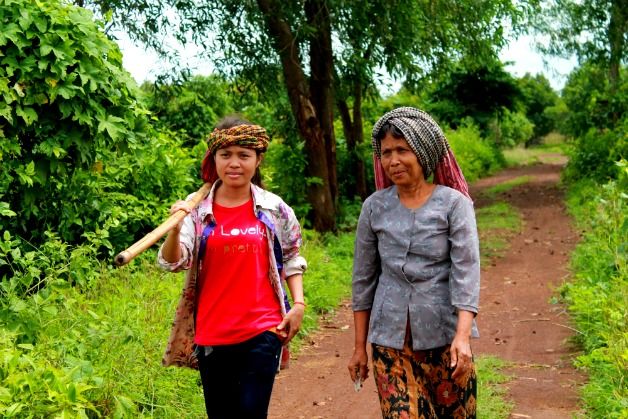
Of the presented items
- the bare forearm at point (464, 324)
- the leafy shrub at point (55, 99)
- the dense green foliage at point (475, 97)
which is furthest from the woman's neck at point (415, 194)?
the dense green foliage at point (475, 97)

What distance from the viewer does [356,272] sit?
3.73 m

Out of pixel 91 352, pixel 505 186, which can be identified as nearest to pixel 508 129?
pixel 505 186

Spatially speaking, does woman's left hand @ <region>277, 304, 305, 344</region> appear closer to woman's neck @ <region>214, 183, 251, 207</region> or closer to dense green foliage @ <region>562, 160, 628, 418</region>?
woman's neck @ <region>214, 183, 251, 207</region>

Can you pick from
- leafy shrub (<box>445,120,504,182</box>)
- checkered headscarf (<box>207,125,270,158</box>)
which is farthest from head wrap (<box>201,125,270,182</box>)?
leafy shrub (<box>445,120,504,182</box>)

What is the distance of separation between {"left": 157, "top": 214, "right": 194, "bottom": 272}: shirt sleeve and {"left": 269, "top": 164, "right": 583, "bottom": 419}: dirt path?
2.72 metres

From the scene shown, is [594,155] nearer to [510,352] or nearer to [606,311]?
[510,352]

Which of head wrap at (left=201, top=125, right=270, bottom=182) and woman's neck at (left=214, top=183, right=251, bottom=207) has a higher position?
head wrap at (left=201, top=125, right=270, bottom=182)

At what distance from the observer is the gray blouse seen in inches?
136

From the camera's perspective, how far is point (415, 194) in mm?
3613

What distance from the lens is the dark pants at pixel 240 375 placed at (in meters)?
3.76

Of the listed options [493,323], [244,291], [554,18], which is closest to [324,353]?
[493,323]

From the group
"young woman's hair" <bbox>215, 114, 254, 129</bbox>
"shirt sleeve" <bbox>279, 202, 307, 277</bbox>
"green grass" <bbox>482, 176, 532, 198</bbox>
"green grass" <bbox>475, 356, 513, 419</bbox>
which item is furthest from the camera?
"green grass" <bbox>482, 176, 532, 198</bbox>

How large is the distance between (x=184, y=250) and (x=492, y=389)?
3477 millimetres

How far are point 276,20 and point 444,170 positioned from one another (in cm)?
855
